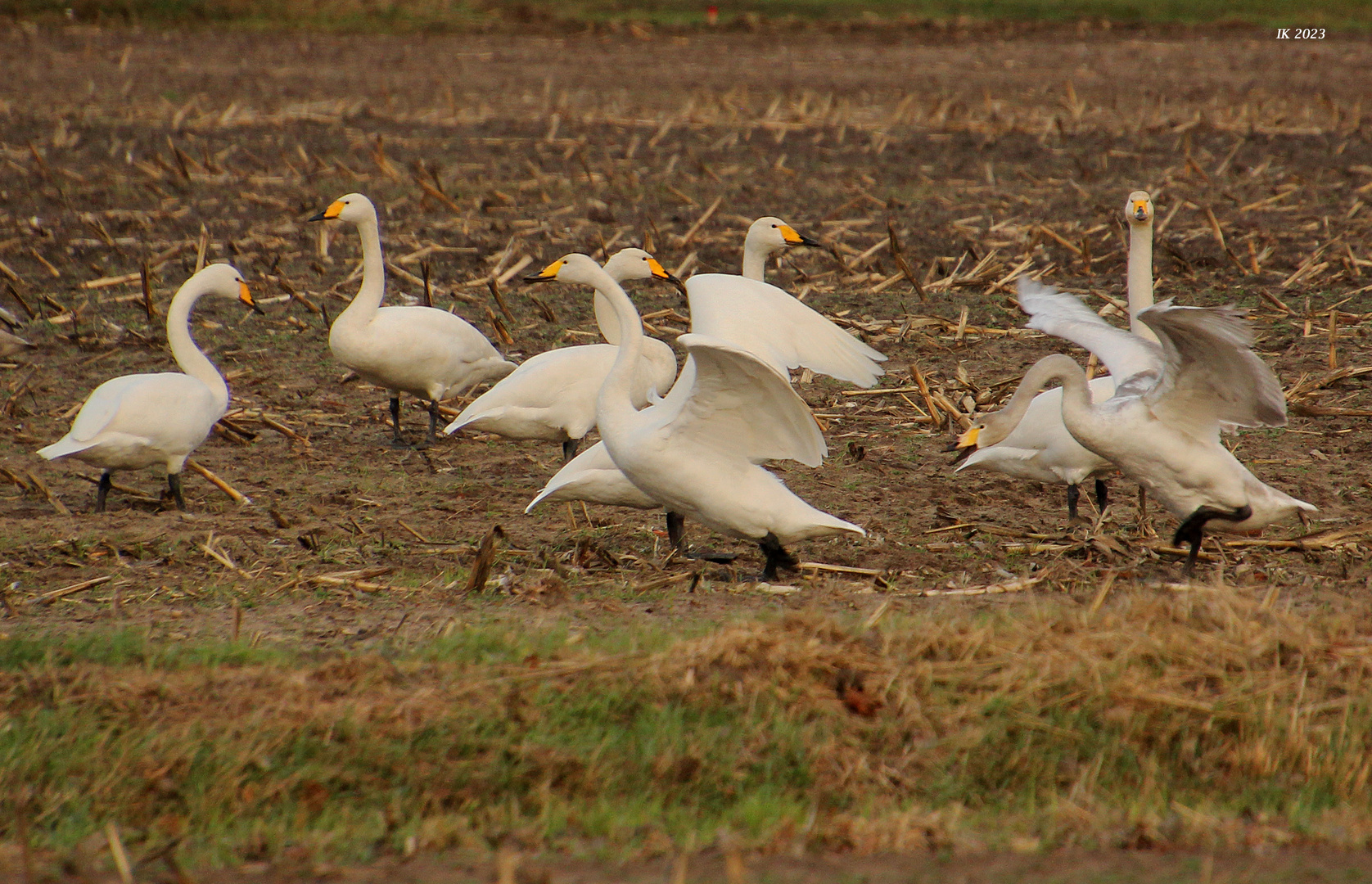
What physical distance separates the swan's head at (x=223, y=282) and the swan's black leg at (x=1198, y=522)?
510 cm

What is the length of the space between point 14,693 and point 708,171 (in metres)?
10.6

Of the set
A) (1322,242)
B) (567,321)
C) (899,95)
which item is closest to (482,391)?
(567,321)

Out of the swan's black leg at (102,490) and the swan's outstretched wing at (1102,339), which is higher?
the swan's outstretched wing at (1102,339)

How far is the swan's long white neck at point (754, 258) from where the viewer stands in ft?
27.6

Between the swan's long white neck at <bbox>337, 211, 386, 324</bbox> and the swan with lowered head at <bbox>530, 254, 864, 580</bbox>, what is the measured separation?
8.82ft

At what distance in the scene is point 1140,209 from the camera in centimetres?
749

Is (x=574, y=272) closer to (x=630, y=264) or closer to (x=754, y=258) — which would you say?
(x=630, y=264)

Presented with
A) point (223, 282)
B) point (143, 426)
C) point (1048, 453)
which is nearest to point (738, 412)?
point (1048, 453)

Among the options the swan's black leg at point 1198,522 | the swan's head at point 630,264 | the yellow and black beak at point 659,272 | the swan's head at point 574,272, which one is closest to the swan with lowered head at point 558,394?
the yellow and black beak at point 659,272

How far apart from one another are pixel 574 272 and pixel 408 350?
187cm

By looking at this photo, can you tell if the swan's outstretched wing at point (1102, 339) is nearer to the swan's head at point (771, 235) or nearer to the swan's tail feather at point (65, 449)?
the swan's head at point (771, 235)

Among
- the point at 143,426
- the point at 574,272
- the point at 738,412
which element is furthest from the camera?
the point at 143,426

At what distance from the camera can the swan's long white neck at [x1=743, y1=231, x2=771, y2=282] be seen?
8.41 metres

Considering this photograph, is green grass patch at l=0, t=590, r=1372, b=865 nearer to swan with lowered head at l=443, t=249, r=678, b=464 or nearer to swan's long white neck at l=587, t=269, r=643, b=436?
swan's long white neck at l=587, t=269, r=643, b=436
